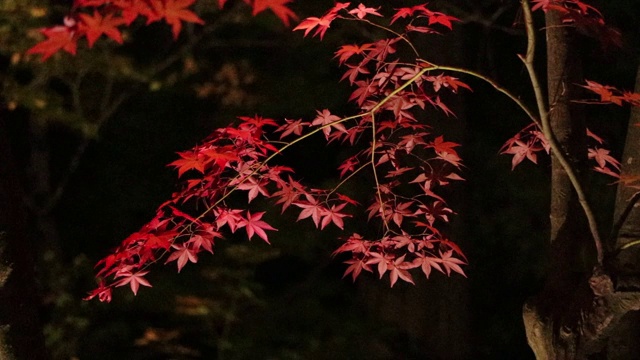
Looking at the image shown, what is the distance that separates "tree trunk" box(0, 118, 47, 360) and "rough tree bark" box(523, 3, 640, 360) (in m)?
1.98

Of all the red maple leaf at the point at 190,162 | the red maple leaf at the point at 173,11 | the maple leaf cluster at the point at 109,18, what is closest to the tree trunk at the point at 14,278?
the red maple leaf at the point at 190,162

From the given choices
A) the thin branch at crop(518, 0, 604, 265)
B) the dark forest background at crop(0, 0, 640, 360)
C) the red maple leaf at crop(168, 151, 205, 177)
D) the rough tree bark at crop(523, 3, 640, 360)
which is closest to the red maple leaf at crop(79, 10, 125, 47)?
the red maple leaf at crop(168, 151, 205, 177)

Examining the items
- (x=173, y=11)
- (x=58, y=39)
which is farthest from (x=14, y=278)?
(x=173, y=11)

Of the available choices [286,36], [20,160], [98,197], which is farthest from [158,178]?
[286,36]

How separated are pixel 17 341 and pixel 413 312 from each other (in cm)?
320

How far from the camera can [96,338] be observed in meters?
6.15

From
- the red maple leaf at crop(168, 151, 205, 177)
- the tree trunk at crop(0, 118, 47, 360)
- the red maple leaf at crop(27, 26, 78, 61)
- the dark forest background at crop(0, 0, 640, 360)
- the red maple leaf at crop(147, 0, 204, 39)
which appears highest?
the red maple leaf at crop(147, 0, 204, 39)

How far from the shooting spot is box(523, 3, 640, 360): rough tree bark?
9.26ft

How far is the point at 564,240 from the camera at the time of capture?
3000 mm

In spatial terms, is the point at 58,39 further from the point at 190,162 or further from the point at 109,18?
the point at 190,162

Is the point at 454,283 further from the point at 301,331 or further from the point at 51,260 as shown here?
the point at 51,260

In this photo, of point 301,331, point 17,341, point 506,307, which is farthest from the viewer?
point 506,307

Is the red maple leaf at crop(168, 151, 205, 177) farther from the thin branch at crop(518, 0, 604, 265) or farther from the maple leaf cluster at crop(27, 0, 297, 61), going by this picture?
the thin branch at crop(518, 0, 604, 265)

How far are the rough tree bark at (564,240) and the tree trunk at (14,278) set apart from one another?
6.48 ft
